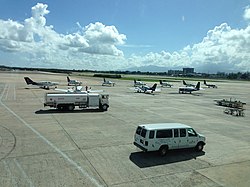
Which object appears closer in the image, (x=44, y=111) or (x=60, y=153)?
(x=60, y=153)

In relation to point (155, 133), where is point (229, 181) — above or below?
below

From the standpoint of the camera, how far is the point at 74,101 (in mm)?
39156

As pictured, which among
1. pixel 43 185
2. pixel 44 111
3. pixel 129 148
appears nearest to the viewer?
pixel 43 185

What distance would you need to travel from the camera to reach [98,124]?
30.1 metres

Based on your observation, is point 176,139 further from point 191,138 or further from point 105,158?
point 105,158

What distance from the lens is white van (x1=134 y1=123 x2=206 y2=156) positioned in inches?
733

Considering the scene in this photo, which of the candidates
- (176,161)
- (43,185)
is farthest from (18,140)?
(176,161)

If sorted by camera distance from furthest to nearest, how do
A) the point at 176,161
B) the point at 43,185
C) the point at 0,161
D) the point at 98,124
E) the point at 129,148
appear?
the point at 98,124 < the point at 129,148 < the point at 176,161 < the point at 0,161 < the point at 43,185

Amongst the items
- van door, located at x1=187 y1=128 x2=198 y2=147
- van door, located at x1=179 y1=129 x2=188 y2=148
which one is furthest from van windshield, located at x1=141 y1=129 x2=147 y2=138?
van door, located at x1=187 y1=128 x2=198 y2=147

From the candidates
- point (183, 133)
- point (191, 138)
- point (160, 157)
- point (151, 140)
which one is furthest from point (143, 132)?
point (191, 138)

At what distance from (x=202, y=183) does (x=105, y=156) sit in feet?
22.7

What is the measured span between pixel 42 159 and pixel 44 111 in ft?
69.8

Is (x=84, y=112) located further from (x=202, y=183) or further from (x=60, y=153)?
(x=202, y=183)

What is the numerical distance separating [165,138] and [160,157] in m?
1.37
